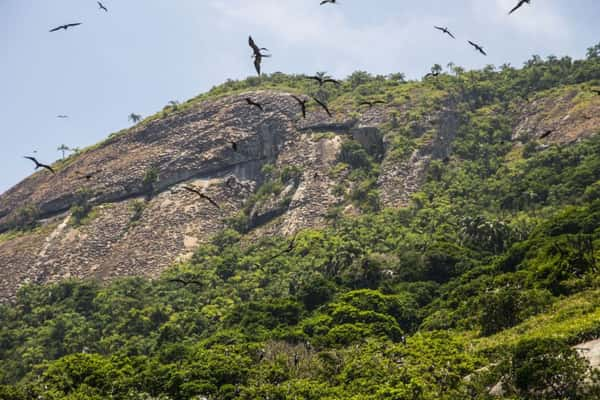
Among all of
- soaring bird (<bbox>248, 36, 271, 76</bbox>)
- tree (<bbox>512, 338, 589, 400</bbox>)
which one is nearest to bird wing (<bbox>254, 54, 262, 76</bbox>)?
soaring bird (<bbox>248, 36, 271, 76</bbox>)

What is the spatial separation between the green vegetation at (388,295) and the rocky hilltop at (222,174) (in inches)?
68.7

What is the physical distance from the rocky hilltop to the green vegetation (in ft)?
5.73

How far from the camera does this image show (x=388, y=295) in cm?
8638

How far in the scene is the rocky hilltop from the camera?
14525 centimetres

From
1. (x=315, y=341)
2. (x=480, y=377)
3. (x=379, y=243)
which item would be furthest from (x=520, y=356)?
(x=379, y=243)

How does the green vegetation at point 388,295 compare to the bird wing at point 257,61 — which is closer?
the bird wing at point 257,61

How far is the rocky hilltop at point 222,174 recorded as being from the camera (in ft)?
477

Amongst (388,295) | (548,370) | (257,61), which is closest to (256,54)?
(257,61)

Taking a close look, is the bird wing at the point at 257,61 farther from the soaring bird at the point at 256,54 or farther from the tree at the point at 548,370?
the tree at the point at 548,370

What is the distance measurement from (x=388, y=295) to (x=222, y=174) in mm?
84323

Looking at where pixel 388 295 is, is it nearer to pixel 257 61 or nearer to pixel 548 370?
pixel 548 370

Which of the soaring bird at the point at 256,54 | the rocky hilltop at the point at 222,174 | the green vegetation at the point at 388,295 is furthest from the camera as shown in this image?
the rocky hilltop at the point at 222,174

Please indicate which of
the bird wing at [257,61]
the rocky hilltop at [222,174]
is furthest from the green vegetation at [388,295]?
the bird wing at [257,61]

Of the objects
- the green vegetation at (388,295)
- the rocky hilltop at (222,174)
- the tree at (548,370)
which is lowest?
the tree at (548,370)
